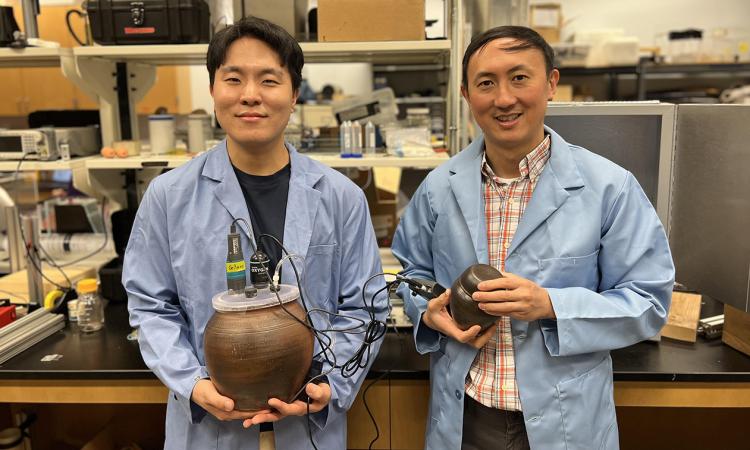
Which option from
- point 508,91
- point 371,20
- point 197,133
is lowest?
point 197,133

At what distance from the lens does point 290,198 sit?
4.31 feet

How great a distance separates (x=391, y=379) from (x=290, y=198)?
0.64 m

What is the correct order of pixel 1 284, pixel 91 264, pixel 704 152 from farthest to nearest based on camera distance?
pixel 91 264, pixel 1 284, pixel 704 152

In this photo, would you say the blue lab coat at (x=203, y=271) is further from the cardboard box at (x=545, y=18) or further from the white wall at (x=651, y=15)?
the white wall at (x=651, y=15)

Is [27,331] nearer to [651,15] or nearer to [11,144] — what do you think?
[11,144]

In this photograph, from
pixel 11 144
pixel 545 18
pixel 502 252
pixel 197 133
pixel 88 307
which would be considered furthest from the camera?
pixel 545 18

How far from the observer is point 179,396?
1236 millimetres

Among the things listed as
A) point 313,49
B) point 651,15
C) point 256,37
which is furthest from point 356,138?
point 651,15

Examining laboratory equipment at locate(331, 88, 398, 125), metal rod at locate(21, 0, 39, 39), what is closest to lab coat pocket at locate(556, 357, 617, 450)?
laboratory equipment at locate(331, 88, 398, 125)

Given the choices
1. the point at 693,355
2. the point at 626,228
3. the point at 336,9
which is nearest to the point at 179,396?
the point at 626,228

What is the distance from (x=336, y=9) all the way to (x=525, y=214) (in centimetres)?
104

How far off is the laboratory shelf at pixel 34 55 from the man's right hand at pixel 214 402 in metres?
1.41

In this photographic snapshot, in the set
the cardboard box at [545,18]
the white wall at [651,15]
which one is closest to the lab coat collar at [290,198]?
the cardboard box at [545,18]

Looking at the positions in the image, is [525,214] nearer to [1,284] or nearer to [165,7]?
[165,7]
